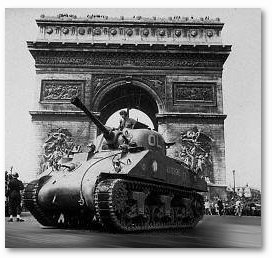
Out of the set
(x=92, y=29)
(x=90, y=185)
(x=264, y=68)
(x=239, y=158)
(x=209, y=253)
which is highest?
(x=92, y=29)

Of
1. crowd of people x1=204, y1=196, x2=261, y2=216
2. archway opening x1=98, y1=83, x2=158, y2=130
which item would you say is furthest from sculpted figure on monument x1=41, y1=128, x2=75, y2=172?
crowd of people x1=204, y1=196, x2=261, y2=216

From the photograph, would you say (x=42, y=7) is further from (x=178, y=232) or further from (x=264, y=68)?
(x=178, y=232)

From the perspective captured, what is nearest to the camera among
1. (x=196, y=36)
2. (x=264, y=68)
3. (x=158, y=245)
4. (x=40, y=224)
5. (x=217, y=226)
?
(x=158, y=245)

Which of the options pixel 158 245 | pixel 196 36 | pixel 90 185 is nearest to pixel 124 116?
pixel 90 185

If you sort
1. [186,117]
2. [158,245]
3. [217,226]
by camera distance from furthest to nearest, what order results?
[186,117]
[217,226]
[158,245]

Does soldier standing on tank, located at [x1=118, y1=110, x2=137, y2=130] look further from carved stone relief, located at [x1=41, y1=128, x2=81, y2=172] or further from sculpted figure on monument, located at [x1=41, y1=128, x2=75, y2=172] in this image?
sculpted figure on monument, located at [x1=41, y1=128, x2=75, y2=172]

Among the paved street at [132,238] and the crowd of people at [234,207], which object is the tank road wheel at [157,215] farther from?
the crowd of people at [234,207]

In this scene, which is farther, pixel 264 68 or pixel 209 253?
pixel 264 68
